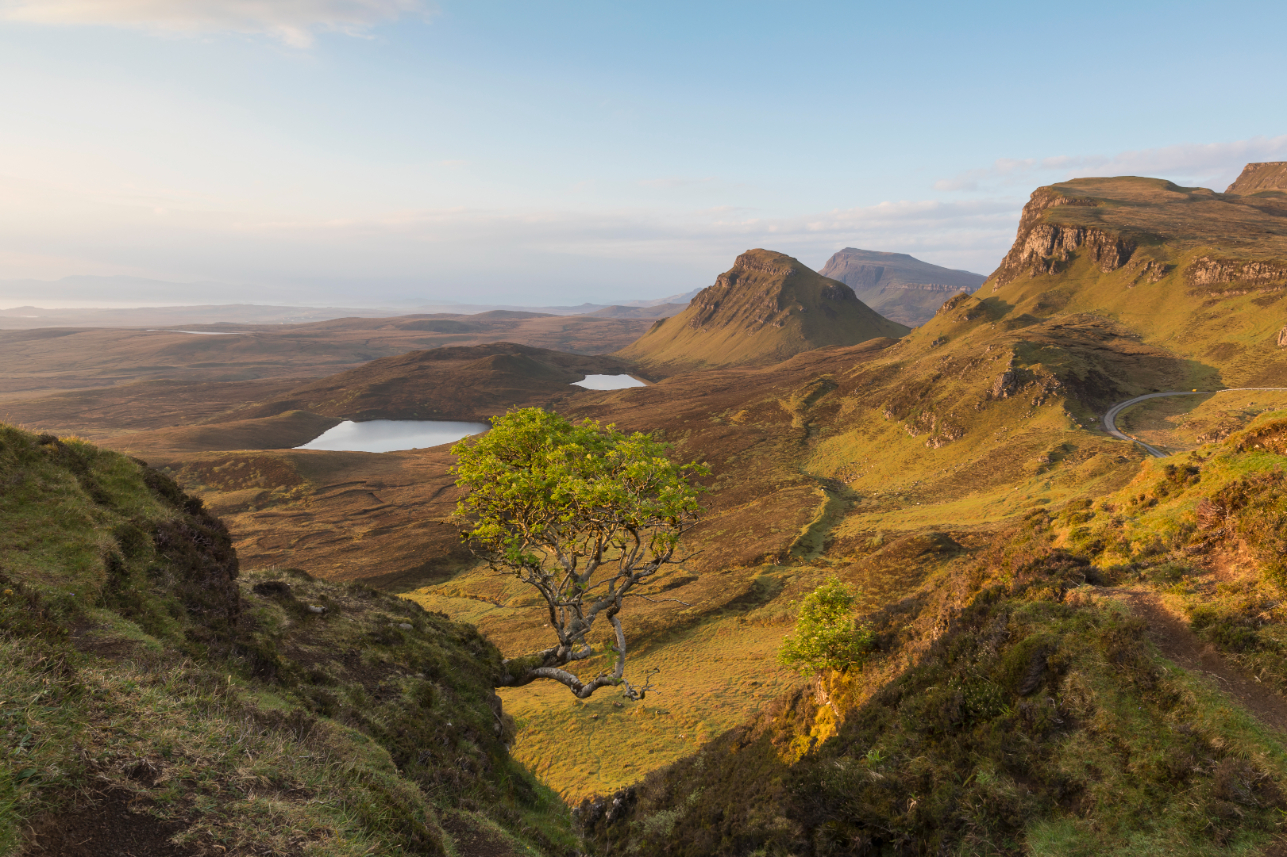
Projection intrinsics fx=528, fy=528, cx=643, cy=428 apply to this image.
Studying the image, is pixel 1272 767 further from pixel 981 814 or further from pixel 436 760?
pixel 436 760

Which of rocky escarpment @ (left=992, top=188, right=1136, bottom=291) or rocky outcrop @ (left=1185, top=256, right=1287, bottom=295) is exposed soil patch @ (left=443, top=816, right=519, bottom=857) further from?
rocky escarpment @ (left=992, top=188, right=1136, bottom=291)

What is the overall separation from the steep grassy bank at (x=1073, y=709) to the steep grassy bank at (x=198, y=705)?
798 centimetres

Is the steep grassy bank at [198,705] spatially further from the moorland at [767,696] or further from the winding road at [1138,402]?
the winding road at [1138,402]

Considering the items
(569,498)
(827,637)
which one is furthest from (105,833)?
(827,637)

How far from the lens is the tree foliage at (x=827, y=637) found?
1820cm

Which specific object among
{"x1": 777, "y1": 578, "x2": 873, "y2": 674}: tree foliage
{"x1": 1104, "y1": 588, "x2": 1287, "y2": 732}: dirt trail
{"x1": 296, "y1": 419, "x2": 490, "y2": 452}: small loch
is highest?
{"x1": 1104, "y1": 588, "x2": 1287, "y2": 732}: dirt trail

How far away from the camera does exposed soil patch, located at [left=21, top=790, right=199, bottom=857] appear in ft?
19.1

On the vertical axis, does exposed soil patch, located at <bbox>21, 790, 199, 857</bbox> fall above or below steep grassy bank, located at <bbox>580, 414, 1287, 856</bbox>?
above

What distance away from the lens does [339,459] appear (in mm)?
128375

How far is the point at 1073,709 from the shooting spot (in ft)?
36.8

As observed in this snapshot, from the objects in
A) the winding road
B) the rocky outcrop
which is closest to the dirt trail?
the winding road

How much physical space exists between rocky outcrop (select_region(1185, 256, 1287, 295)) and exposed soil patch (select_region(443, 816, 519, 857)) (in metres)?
165

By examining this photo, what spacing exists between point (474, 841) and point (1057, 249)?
217 meters

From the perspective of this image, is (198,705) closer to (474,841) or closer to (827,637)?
(474,841)
